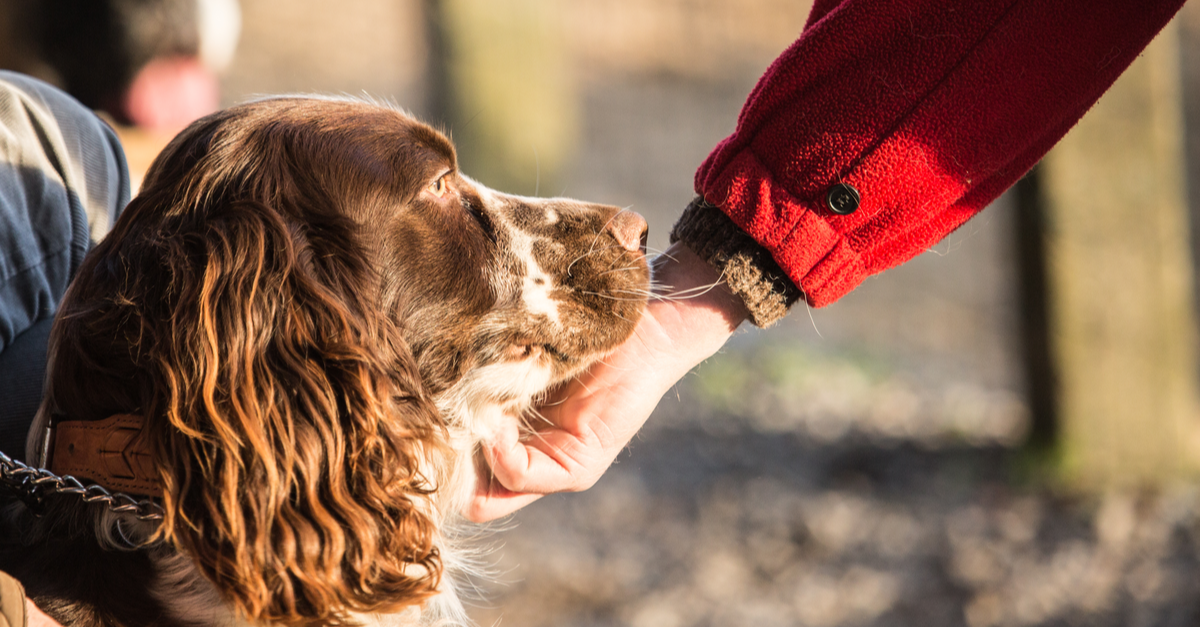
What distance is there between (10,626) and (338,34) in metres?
13.4

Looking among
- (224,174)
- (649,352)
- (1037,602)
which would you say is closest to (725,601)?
(1037,602)

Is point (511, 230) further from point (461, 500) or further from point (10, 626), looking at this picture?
point (10, 626)

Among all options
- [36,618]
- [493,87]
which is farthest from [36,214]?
[493,87]

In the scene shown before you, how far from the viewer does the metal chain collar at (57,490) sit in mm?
1781

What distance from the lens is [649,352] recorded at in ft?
7.80

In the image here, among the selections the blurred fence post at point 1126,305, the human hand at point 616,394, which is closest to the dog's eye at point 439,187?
the human hand at point 616,394

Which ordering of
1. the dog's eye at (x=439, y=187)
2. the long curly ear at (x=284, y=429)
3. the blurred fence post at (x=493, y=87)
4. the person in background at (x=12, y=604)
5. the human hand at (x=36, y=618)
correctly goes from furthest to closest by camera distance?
the blurred fence post at (x=493, y=87), the dog's eye at (x=439, y=187), the long curly ear at (x=284, y=429), the human hand at (x=36, y=618), the person in background at (x=12, y=604)

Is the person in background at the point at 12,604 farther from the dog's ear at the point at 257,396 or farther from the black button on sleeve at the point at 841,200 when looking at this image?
the black button on sleeve at the point at 841,200

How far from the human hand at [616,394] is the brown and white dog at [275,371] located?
0.18m

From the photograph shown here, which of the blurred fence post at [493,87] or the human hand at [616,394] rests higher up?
the human hand at [616,394]

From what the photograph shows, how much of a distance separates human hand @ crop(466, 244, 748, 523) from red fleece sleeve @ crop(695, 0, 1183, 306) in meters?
0.24

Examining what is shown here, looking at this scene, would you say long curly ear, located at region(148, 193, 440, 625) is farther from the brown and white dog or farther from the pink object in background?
the pink object in background

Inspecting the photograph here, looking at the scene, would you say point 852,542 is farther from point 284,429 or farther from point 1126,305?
point 284,429

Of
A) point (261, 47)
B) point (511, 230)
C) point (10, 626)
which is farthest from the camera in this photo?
point (261, 47)
